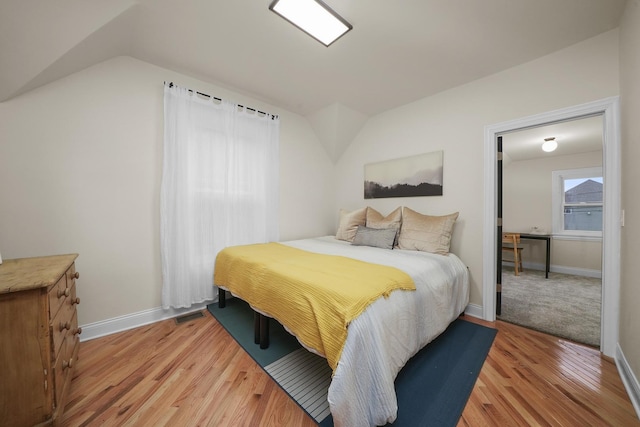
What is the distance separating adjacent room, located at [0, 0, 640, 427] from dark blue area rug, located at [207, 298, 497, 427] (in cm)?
2

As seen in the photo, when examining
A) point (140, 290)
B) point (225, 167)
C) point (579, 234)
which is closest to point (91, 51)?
point (225, 167)

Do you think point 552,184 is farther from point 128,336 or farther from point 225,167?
point 128,336

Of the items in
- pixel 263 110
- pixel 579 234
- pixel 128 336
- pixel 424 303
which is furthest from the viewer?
pixel 579 234

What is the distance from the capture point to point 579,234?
4.21 metres

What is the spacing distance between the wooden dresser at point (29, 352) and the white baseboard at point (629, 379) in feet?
9.90

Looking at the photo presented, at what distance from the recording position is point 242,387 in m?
1.45

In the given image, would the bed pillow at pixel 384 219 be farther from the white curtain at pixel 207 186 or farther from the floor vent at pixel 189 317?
the floor vent at pixel 189 317

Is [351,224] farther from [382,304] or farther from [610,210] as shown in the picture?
[610,210]

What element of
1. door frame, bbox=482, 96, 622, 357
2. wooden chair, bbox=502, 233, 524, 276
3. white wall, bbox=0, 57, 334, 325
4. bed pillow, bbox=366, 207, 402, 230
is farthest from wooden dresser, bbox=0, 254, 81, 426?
wooden chair, bbox=502, 233, 524, 276

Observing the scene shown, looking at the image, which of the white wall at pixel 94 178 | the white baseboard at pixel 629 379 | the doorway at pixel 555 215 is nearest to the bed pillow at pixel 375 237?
the doorway at pixel 555 215

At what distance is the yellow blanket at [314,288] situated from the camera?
1.19 meters

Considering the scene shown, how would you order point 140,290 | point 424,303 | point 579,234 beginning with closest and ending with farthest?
point 424,303 < point 140,290 < point 579,234

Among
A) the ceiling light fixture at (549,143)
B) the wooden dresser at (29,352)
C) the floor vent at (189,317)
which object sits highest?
the ceiling light fixture at (549,143)

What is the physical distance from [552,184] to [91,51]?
682cm
